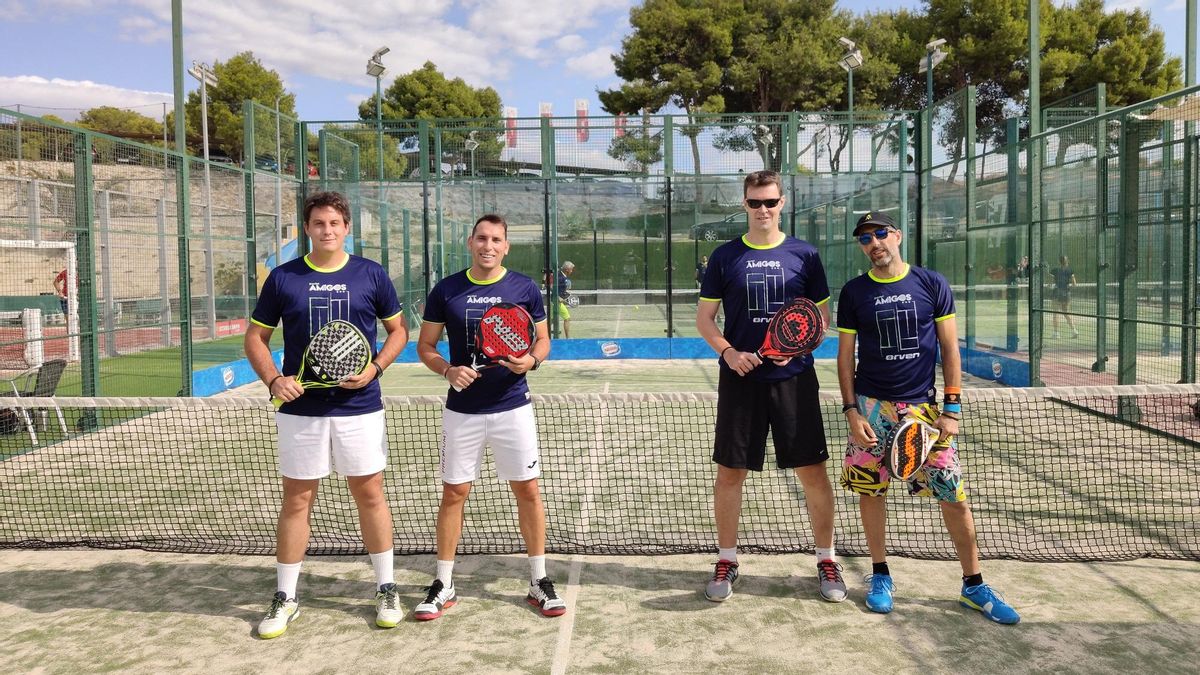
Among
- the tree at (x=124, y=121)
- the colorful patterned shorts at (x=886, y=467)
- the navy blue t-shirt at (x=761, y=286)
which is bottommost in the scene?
the colorful patterned shorts at (x=886, y=467)

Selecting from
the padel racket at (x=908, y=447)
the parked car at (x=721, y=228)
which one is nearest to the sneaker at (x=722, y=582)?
the padel racket at (x=908, y=447)

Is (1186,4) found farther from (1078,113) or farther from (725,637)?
(1078,113)

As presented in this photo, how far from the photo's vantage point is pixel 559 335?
16.0 m

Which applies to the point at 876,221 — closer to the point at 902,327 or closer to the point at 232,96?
the point at 902,327

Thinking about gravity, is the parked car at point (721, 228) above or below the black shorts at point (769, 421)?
above

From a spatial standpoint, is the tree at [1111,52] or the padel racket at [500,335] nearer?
the padel racket at [500,335]

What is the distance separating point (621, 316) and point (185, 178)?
8.24 meters

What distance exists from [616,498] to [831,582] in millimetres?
2128

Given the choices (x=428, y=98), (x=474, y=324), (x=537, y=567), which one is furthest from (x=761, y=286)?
(x=428, y=98)

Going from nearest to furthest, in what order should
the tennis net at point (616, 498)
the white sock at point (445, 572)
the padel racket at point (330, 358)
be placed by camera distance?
the padel racket at point (330, 358), the white sock at point (445, 572), the tennis net at point (616, 498)

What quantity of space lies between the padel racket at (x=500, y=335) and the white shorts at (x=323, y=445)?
480 mm

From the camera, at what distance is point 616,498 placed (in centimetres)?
588

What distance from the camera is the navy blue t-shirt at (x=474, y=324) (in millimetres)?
3826

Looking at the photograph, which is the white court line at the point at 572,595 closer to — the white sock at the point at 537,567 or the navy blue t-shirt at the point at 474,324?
the white sock at the point at 537,567
